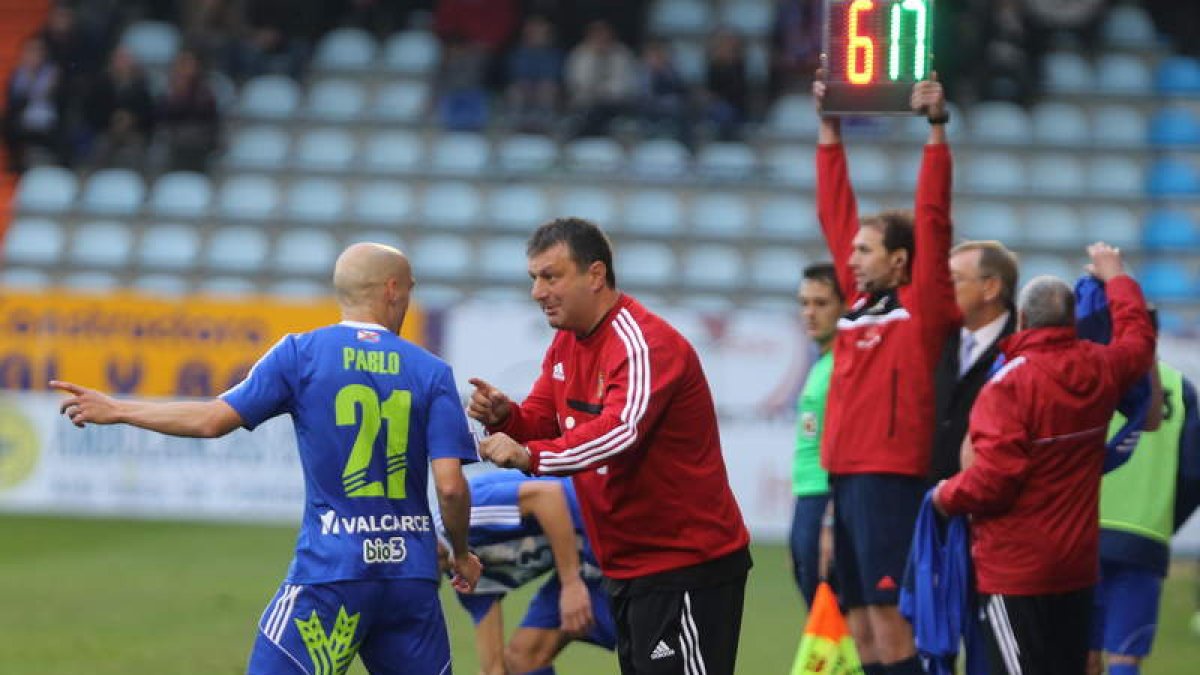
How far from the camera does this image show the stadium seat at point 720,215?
2108cm

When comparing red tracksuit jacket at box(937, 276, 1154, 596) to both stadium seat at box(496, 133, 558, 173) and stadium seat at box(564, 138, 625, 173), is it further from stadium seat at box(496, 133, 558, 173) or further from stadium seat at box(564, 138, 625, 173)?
stadium seat at box(496, 133, 558, 173)

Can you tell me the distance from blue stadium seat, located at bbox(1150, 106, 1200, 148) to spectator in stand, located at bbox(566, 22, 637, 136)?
622 cm

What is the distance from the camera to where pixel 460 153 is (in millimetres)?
22078

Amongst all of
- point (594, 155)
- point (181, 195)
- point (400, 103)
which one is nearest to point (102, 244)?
point (181, 195)

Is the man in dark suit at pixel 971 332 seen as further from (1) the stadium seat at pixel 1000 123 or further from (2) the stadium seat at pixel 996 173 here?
(1) the stadium seat at pixel 1000 123

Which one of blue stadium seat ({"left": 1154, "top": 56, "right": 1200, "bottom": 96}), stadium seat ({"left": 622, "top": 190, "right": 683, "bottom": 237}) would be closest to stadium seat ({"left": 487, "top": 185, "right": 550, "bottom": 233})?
stadium seat ({"left": 622, "top": 190, "right": 683, "bottom": 237})

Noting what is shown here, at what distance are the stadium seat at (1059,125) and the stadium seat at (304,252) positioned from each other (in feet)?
27.2

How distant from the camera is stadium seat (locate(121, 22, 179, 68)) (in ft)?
76.7

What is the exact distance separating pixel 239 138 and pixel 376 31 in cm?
237

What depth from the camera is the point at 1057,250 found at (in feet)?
68.5

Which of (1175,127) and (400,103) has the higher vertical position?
(400,103)

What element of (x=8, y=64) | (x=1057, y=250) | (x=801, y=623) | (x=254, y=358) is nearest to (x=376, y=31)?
(x=8, y=64)

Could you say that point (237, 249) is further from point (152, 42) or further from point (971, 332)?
A: point (971, 332)

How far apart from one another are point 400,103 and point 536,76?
2.26 m
